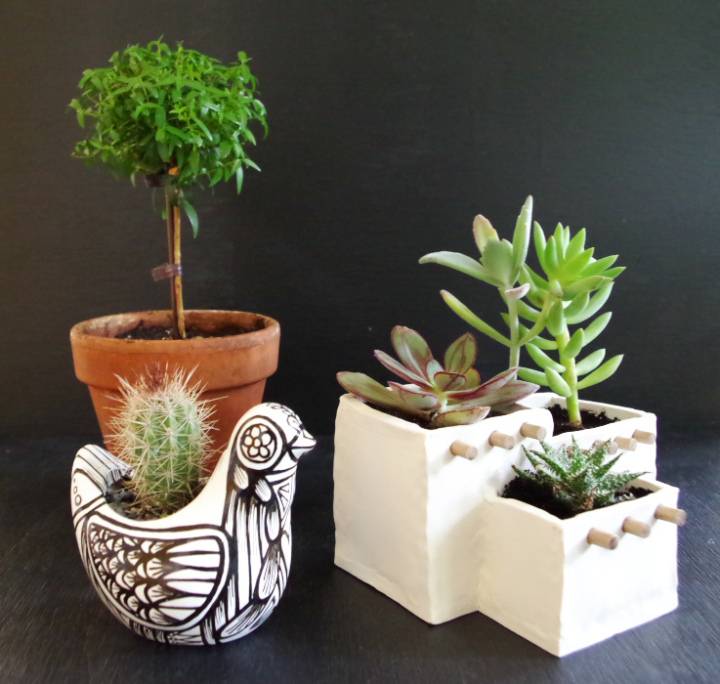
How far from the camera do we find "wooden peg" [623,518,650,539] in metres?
0.62

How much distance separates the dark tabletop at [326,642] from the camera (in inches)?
23.3

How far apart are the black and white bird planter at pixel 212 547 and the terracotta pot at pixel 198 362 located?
25 cm

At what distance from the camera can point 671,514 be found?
0.64 meters

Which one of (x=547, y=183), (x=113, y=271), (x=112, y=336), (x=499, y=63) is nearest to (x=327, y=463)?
(x=112, y=336)

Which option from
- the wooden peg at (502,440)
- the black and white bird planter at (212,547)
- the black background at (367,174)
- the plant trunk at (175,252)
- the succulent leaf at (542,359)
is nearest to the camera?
the black and white bird planter at (212,547)

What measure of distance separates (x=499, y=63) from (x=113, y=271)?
70cm

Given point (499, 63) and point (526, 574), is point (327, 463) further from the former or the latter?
point (499, 63)

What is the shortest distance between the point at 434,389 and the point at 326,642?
0.85ft

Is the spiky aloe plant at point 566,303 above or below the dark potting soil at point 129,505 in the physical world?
above

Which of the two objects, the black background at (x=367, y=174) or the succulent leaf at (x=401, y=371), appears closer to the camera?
the succulent leaf at (x=401, y=371)

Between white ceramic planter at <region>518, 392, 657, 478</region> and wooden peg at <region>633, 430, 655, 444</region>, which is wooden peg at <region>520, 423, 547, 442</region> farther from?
wooden peg at <region>633, 430, 655, 444</region>

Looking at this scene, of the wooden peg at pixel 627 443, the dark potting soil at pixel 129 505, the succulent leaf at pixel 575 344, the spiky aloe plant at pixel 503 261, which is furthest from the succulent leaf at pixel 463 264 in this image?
the dark potting soil at pixel 129 505

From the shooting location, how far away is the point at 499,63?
1111mm

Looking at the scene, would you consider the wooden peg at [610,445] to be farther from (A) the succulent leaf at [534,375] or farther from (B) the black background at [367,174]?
(B) the black background at [367,174]
